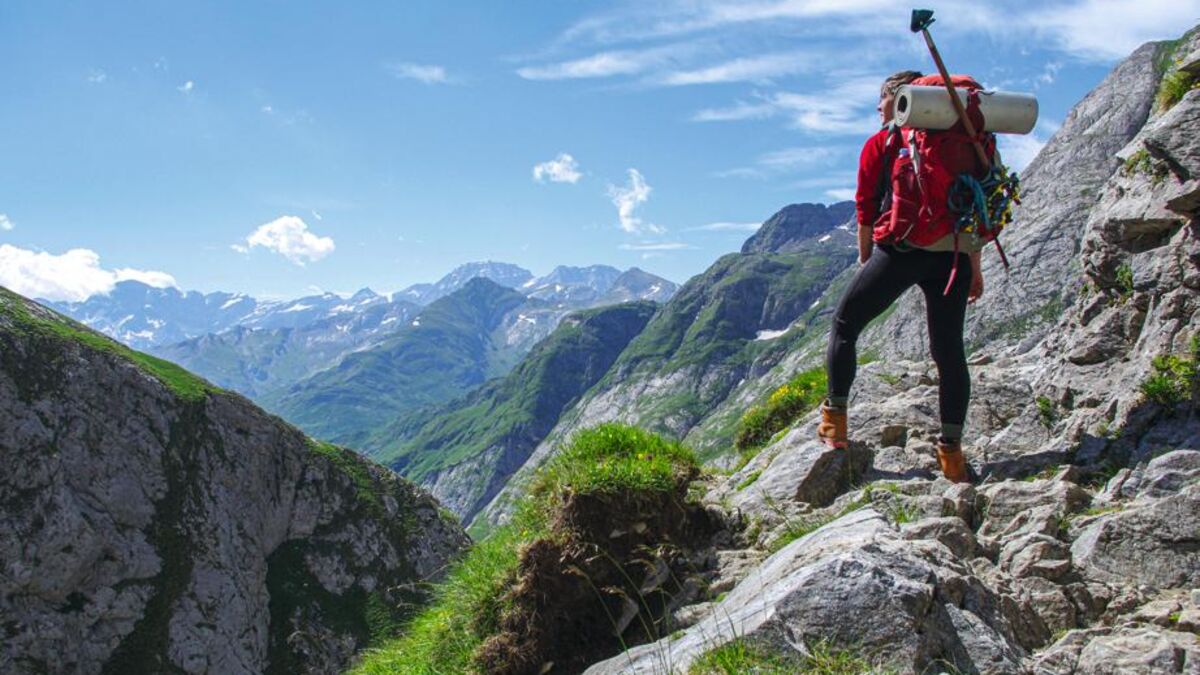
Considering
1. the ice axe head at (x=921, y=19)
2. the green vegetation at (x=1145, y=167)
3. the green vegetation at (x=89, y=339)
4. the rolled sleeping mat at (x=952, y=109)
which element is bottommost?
the green vegetation at (x=1145, y=167)

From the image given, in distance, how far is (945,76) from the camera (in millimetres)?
7688

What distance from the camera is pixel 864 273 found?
8531mm

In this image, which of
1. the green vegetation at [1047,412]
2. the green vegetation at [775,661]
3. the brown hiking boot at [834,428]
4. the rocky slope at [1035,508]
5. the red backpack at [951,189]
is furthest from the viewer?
the brown hiking boot at [834,428]

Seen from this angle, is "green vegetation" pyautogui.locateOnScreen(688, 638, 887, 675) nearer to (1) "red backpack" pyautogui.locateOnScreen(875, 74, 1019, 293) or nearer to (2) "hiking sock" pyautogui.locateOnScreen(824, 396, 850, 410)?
(2) "hiking sock" pyautogui.locateOnScreen(824, 396, 850, 410)

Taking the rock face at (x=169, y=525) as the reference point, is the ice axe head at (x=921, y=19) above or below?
above

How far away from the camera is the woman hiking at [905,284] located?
26.7ft

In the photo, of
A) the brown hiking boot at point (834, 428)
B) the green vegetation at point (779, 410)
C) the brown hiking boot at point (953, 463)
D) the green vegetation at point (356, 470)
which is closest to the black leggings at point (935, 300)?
the brown hiking boot at point (953, 463)

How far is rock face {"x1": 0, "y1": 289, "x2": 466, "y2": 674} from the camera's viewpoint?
97.2 metres

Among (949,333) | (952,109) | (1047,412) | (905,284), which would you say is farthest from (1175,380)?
(952,109)

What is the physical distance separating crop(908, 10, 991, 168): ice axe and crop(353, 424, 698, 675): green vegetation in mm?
4921

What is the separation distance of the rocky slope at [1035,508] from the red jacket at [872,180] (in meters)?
2.96

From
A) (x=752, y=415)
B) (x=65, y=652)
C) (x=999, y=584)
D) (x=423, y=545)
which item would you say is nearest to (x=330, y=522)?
(x=423, y=545)

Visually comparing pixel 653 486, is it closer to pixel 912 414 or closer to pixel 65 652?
pixel 912 414

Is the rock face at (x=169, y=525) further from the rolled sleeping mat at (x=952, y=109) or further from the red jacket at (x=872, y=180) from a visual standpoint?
the rolled sleeping mat at (x=952, y=109)
